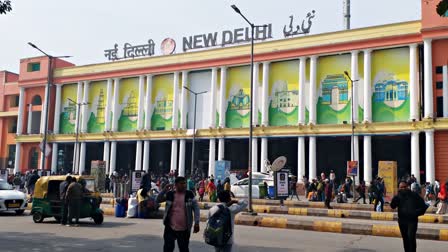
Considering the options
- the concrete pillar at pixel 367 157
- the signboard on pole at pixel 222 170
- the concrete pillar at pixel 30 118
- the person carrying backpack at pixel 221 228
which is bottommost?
the person carrying backpack at pixel 221 228

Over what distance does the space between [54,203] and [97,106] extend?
1546 inches

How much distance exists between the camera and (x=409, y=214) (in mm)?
9328

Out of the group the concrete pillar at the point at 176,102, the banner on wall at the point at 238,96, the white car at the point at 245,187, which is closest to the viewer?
the white car at the point at 245,187

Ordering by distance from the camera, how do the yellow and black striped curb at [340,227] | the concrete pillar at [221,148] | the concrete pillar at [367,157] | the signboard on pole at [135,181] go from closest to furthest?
the yellow and black striped curb at [340,227] → the signboard on pole at [135,181] → the concrete pillar at [367,157] → the concrete pillar at [221,148]

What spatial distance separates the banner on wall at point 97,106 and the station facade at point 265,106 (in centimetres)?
11

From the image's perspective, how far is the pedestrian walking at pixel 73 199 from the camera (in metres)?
15.2

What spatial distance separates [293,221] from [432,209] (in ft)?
31.6

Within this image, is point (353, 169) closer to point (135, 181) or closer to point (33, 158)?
point (135, 181)

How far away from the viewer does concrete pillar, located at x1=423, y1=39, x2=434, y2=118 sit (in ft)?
117

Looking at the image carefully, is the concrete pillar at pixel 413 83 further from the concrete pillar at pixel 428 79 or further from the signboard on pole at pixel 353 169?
the signboard on pole at pixel 353 169

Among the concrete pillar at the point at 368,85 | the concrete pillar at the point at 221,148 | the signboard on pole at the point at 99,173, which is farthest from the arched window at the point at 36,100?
the concrete pillar at the point at 368,85

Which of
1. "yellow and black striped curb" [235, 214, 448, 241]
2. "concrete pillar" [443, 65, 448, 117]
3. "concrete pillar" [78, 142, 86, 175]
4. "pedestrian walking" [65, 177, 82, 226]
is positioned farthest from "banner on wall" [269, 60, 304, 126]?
"pedestrian walking" [65, 177, 82, 226]

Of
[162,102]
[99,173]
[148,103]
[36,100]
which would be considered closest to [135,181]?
[99,173]

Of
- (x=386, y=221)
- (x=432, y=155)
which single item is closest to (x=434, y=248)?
(x=386, y=221)
